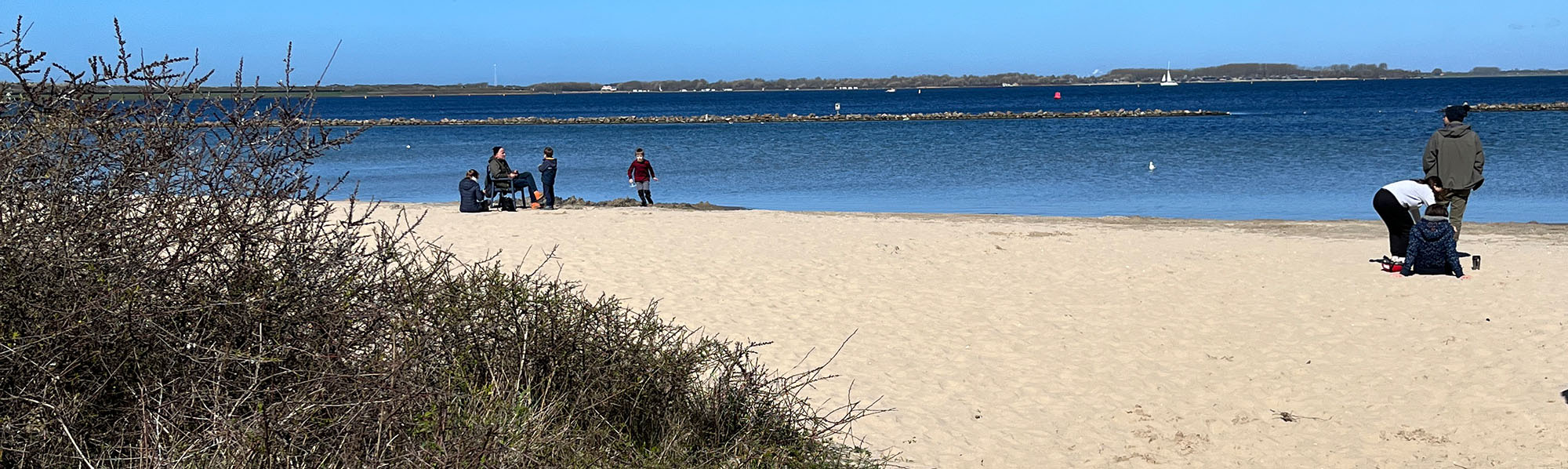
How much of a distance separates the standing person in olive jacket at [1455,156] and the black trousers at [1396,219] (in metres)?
0.37

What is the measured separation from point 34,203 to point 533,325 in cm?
166

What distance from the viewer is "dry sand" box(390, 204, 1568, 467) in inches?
260

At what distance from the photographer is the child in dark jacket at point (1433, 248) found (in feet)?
34.8

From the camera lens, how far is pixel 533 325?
4.62 metres

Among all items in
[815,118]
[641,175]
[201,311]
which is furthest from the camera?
[815,118]

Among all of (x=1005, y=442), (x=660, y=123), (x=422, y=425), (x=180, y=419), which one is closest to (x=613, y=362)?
(x=422, y=425)

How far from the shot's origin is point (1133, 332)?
9164 mm

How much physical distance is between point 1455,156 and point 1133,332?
3.93 m

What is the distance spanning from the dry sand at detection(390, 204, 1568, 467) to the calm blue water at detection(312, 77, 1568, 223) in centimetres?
830

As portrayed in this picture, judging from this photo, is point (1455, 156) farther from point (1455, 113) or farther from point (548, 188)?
point (548, 188)

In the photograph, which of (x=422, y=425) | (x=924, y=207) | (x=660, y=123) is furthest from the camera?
(x=660, y=123)

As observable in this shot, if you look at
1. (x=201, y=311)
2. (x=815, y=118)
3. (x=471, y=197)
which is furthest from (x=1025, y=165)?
(x=815, y=118)

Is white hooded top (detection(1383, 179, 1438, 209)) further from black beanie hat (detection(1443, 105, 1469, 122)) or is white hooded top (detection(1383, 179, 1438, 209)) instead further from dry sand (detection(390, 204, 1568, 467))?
dry sand (detection(390, 204, 1568, 467))

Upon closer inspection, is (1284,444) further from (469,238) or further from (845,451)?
(469,238)
